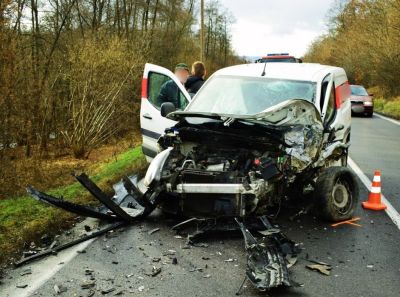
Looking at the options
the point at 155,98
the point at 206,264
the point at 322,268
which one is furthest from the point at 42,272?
the point at 155,98

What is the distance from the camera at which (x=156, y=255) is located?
468cm

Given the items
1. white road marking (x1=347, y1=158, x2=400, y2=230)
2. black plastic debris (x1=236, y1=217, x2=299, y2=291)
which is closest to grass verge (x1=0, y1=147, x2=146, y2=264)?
black plastic debris (x1=236, y1=217, x2=299, y2=291)

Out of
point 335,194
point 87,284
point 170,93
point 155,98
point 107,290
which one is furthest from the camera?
point 155,98

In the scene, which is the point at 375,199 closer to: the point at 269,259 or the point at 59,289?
the point at 269,259

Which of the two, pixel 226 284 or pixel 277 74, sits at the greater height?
pixel 277 74

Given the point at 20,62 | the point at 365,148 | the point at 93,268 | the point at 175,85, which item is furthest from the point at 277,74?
the point at 365,148

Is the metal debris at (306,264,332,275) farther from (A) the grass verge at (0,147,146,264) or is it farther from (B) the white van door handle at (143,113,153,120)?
(B) the white van door handle at (143,113,153,120)

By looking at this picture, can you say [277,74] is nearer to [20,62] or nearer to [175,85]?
[175,85]

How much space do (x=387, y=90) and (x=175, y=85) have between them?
2854 centimetres

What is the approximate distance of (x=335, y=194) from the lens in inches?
239

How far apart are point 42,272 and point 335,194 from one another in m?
3.73

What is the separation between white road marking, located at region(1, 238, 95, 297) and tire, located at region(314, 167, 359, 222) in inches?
113

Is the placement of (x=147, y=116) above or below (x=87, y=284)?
above

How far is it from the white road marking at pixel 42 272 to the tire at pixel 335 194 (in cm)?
286
